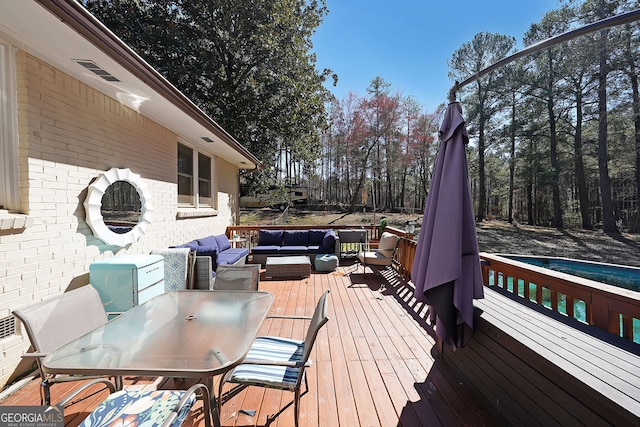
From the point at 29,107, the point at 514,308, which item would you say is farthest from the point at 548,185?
the point at 29,107

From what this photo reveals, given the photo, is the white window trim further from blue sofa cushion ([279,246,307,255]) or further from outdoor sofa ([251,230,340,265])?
blue sofa cushion ([279,246,307,255])

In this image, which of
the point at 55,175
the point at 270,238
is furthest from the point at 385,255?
the point at 55,175

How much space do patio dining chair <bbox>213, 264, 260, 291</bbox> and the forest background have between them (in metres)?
7.99

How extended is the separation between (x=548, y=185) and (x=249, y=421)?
19075 mm

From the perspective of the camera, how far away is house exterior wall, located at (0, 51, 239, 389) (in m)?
2.40

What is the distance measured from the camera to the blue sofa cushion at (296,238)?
288 inches

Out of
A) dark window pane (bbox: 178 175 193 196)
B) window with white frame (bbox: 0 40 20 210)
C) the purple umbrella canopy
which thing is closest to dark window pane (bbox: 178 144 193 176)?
dark window pane (bbox: 178 175 193 196)

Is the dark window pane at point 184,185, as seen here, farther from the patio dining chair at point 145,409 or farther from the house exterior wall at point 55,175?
the patio dining chair at point 145,409

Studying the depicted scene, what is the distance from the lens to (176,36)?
9055 millimetres

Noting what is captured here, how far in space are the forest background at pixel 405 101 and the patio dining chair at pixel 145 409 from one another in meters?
9.45

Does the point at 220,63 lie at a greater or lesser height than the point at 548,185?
greater

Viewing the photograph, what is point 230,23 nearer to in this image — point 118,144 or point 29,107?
point 118,144

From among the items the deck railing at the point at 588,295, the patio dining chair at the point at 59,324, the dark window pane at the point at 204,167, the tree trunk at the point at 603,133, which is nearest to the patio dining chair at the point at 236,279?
the patio dining chair at the point at 59,324

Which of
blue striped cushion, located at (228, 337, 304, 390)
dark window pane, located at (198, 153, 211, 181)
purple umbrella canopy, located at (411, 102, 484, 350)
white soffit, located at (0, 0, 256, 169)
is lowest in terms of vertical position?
blue striped cushion, located at (228, 337, 304, 390)
